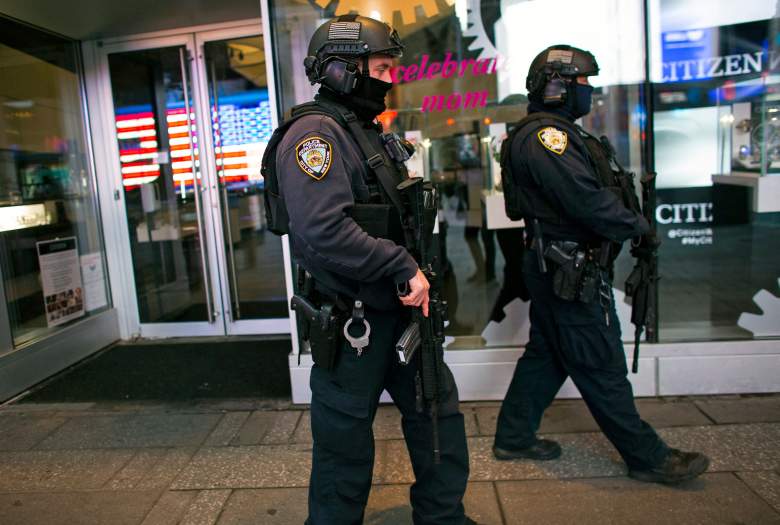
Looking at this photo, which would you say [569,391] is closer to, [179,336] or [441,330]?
[441,330]

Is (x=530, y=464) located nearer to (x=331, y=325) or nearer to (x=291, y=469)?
(x=291, y=469)

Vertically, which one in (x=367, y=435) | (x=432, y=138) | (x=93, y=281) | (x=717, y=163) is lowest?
(x=367, y=435)

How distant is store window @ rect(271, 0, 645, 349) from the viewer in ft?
12.8

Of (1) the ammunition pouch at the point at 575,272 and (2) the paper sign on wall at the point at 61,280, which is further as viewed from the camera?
(2) the paper sign on wall at the point at 61,280

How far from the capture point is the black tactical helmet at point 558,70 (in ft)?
9.37

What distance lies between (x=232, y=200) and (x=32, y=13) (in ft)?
6.58

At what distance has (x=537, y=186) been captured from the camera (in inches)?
113

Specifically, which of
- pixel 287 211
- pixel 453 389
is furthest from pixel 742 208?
pixel 287 211

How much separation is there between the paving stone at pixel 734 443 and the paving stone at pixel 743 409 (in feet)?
0.28

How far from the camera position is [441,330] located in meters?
2.23

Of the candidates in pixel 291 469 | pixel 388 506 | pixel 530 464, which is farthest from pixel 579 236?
pixel 291 469

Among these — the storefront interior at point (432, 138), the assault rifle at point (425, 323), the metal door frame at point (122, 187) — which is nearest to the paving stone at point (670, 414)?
the storefront interior at point (432, 138)

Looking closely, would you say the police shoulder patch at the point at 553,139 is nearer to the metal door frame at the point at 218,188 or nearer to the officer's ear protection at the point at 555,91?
the officer's ear protection at the point at 555,91

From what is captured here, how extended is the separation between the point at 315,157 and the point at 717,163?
3.27m
